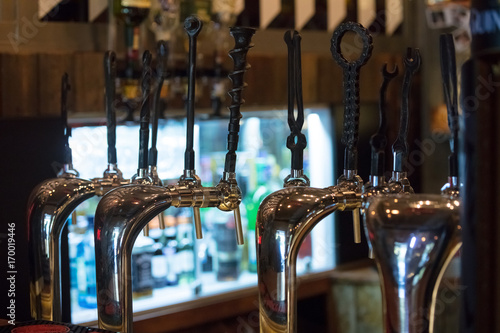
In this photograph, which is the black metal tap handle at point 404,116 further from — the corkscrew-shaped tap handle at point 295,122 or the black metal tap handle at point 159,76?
the black metal tap handle at point 159,76

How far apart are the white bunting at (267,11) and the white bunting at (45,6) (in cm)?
97

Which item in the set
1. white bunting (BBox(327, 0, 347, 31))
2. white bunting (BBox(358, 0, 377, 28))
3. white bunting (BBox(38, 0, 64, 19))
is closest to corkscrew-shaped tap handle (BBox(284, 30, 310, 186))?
white bunting (BBox(38, 0, 64, 19))

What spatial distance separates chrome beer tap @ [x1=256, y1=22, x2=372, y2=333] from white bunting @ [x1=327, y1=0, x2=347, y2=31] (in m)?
2.49

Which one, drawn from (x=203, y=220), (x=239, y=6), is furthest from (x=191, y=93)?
(x=239, y=6)

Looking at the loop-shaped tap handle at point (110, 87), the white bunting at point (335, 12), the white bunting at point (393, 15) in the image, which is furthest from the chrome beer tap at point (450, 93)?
the white bunting at point (393, 15)

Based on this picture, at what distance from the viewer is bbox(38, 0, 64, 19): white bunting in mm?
2307

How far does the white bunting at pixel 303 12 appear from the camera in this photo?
10.2 feet

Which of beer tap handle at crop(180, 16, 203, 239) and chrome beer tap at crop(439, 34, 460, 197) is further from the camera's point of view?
beer tap handle at crop(180, 16, 203, 239)

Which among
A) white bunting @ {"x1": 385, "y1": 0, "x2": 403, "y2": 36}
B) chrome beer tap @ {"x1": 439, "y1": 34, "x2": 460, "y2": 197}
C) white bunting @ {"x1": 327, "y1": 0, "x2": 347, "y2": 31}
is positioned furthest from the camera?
white bunting @ {"x1": 385, "y1": 0, "x2": 403, "y2": 36}

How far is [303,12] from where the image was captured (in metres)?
3.14

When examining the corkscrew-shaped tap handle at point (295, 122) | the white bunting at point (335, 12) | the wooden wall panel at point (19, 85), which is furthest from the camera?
the white bunting at point (335, 12)

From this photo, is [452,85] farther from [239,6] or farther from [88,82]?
[239,6]

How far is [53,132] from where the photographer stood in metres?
2.17

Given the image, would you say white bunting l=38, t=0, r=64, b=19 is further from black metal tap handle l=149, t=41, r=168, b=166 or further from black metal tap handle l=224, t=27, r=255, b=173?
black metal tap handle l=224, t=27, r=255, b=173
